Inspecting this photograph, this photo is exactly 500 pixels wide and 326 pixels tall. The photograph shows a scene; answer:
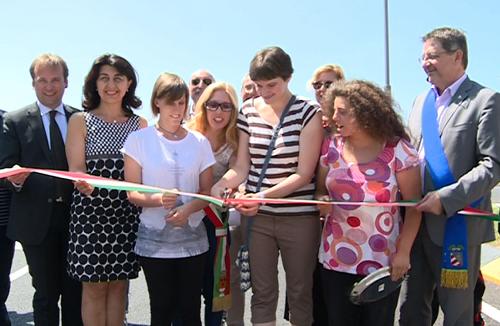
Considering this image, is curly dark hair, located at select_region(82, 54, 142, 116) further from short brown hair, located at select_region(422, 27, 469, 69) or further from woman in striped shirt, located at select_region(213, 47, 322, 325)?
short brown hair, located at select_region(422, 27, 469, 69)

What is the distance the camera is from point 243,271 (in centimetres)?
335

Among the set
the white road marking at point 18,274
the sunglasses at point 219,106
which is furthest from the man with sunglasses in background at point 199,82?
the white road marking at point 18,274

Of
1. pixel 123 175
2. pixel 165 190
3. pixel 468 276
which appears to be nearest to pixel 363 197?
pixel 468 276

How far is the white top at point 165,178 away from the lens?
3072 millimetres

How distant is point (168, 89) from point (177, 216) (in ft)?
2.75

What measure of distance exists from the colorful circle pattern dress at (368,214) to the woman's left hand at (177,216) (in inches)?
37.6

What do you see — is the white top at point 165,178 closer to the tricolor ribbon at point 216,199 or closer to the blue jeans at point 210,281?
the tricolor ribbon at point 216,199

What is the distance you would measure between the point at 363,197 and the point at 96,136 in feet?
6.13

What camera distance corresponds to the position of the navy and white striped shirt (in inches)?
127

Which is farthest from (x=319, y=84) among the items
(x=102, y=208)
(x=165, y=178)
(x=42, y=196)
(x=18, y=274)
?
(x=18, y=274)

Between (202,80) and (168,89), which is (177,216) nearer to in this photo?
(168,89)

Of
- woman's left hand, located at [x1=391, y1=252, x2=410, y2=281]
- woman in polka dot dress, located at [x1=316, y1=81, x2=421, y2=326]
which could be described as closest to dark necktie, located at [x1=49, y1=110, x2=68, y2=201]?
woman in polka dot dress, located at [x1=316, y1=81, x2=421, y2=326]

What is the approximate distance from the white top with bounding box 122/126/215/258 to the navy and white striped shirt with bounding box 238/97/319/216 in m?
0.38

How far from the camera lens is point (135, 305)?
534cm
